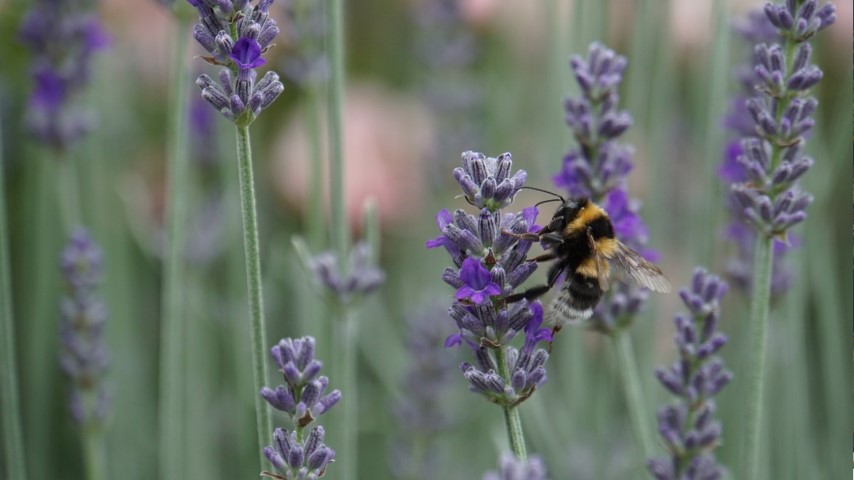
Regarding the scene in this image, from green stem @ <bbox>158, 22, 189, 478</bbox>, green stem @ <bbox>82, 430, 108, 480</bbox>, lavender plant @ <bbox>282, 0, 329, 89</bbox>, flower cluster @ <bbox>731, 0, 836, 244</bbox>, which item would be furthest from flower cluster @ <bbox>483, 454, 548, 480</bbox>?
lavender plant @ <bbox>282, 0, 329, 89</bbox>

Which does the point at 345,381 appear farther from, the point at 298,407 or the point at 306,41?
the point at 306,41

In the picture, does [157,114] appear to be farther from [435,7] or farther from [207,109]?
[435,7]

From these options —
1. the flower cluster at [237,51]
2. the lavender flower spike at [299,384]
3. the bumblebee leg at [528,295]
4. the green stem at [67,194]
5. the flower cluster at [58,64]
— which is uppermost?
the flower cluster at [58,64]

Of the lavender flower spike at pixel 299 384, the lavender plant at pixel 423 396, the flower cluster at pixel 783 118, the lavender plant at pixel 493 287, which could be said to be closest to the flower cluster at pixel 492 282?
the lavender plant at pixel 493 287

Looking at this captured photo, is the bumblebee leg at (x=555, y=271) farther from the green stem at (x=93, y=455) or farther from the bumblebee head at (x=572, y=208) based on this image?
the green stem at (x=93, y=455)

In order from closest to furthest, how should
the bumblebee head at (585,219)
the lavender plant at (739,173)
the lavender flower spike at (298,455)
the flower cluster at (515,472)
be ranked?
the flower cluster at (515,472)
the lavender flower spike at (298,455)
the bumblebee head at (585,219)
the lavender plant at (739,173)

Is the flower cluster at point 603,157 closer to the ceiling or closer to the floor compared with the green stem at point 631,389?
closer to the ceiling

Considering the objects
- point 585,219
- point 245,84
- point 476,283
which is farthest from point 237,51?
point 585,219
